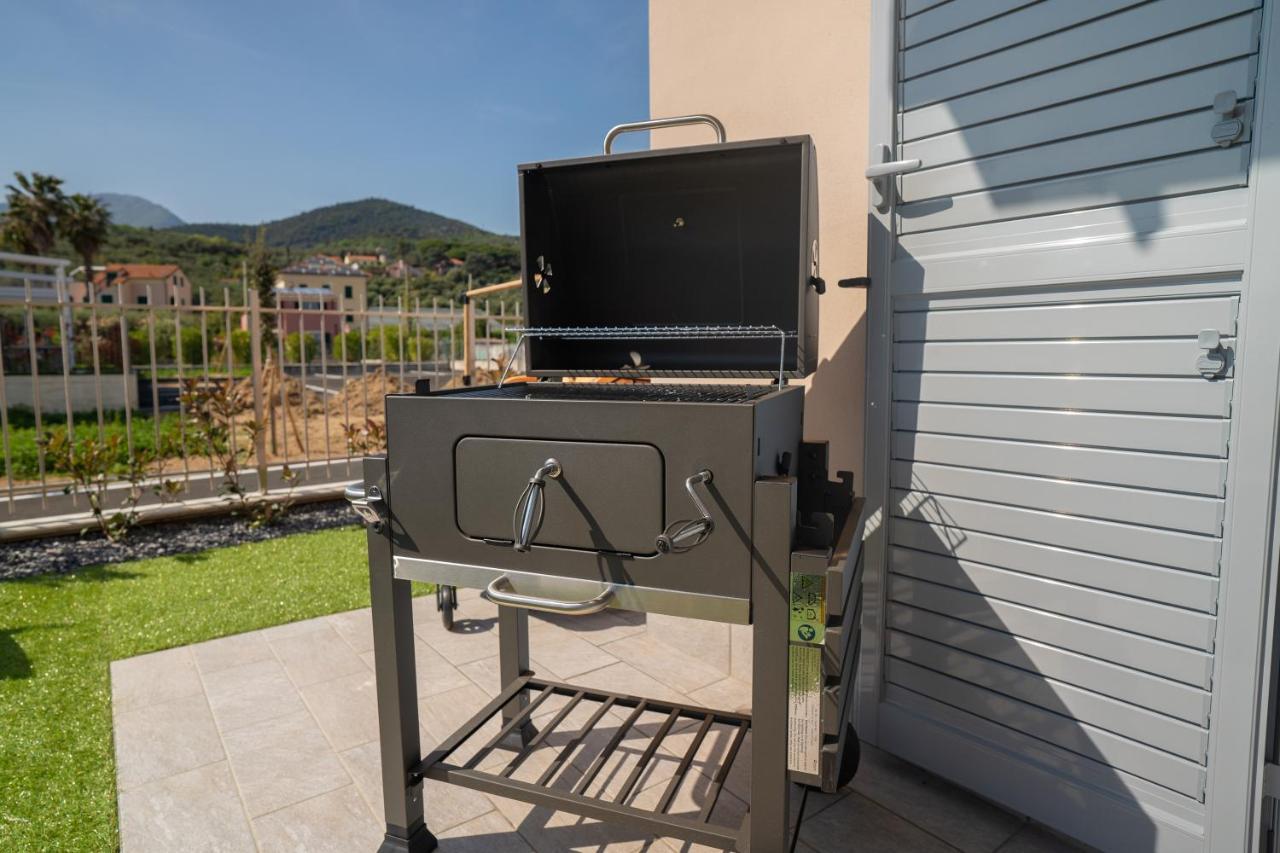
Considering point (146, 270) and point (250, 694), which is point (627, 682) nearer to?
point (250, 694)

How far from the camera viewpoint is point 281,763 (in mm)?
2039

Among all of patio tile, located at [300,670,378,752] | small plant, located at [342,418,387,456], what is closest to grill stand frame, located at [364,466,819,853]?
patio tile, located at [300,670,378,752]

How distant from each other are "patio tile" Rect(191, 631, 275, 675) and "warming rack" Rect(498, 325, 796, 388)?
6.08 feet

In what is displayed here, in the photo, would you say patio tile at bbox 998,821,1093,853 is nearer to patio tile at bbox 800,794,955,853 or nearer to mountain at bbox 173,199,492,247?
patio tile at bbox 800,794,955,853

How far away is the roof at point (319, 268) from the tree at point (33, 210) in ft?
46.7

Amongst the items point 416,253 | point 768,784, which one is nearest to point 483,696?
point 768,784

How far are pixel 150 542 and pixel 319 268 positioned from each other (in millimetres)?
50483

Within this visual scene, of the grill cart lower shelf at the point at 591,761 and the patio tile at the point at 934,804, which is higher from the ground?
the grill cart lower shelf at the point at 591,761

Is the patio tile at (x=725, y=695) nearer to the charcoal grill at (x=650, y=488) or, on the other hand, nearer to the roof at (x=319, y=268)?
the charcoal grill at (x=650, y=488)

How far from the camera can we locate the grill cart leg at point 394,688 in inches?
57.9

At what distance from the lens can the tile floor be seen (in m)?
1.72

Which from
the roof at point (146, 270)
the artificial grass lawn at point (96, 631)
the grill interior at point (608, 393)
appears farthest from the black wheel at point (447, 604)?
the roof at point (146, 270)

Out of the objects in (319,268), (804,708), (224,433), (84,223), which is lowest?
(804,708)

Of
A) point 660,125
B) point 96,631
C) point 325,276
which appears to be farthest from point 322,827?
point 325,276
